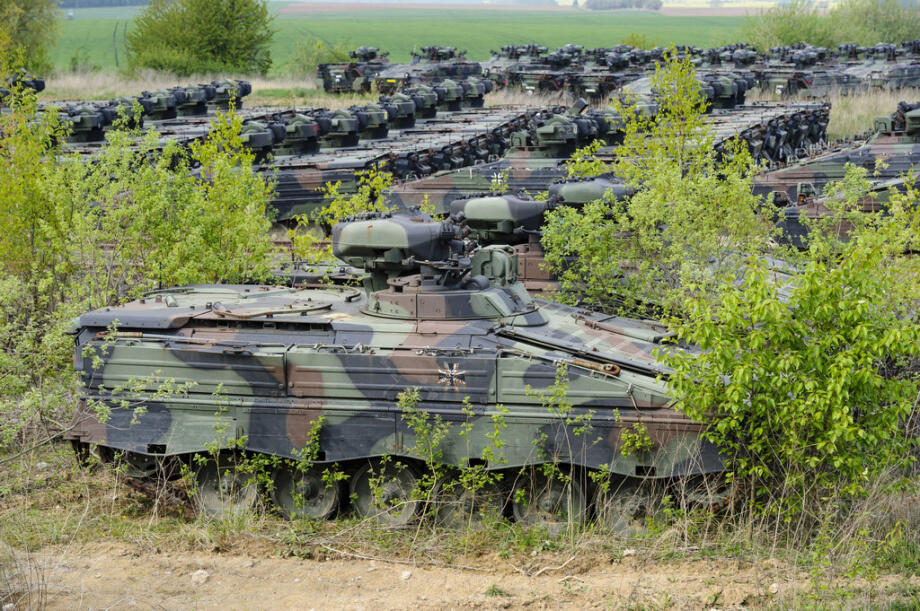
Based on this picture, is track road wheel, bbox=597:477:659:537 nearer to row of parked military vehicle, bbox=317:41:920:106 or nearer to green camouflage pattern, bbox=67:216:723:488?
green camouflage pattern, bbox=67:216:723:488

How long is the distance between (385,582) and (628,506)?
2471mm

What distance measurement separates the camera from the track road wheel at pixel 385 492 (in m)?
11.4

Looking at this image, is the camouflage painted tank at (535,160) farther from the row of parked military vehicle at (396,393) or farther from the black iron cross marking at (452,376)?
the black iron cross marking at (452,376)

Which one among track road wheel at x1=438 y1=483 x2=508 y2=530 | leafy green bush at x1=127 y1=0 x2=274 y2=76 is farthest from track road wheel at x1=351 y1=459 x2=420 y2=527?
leafy green bush at x1=127 y1=0 x2=274 y2=76

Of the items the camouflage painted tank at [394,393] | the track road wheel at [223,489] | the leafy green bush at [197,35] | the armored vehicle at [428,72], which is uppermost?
the leafy green bush at [197,35]

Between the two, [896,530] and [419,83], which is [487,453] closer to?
[896,530]

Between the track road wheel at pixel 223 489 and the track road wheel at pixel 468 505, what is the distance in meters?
1.88

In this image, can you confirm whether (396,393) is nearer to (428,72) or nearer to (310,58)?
(428,72)

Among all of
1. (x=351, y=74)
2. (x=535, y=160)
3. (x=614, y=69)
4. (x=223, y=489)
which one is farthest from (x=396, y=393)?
(x=351, y=74)

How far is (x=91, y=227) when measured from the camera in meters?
15.3

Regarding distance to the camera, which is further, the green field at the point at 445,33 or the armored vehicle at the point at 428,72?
the green field at the point at 445,33

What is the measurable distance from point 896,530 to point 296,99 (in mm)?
48166

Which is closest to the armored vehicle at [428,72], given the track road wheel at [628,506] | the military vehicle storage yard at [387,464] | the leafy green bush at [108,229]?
the leafy green bush at [108,229]

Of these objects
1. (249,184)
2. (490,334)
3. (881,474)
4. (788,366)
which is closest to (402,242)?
(490,334)
